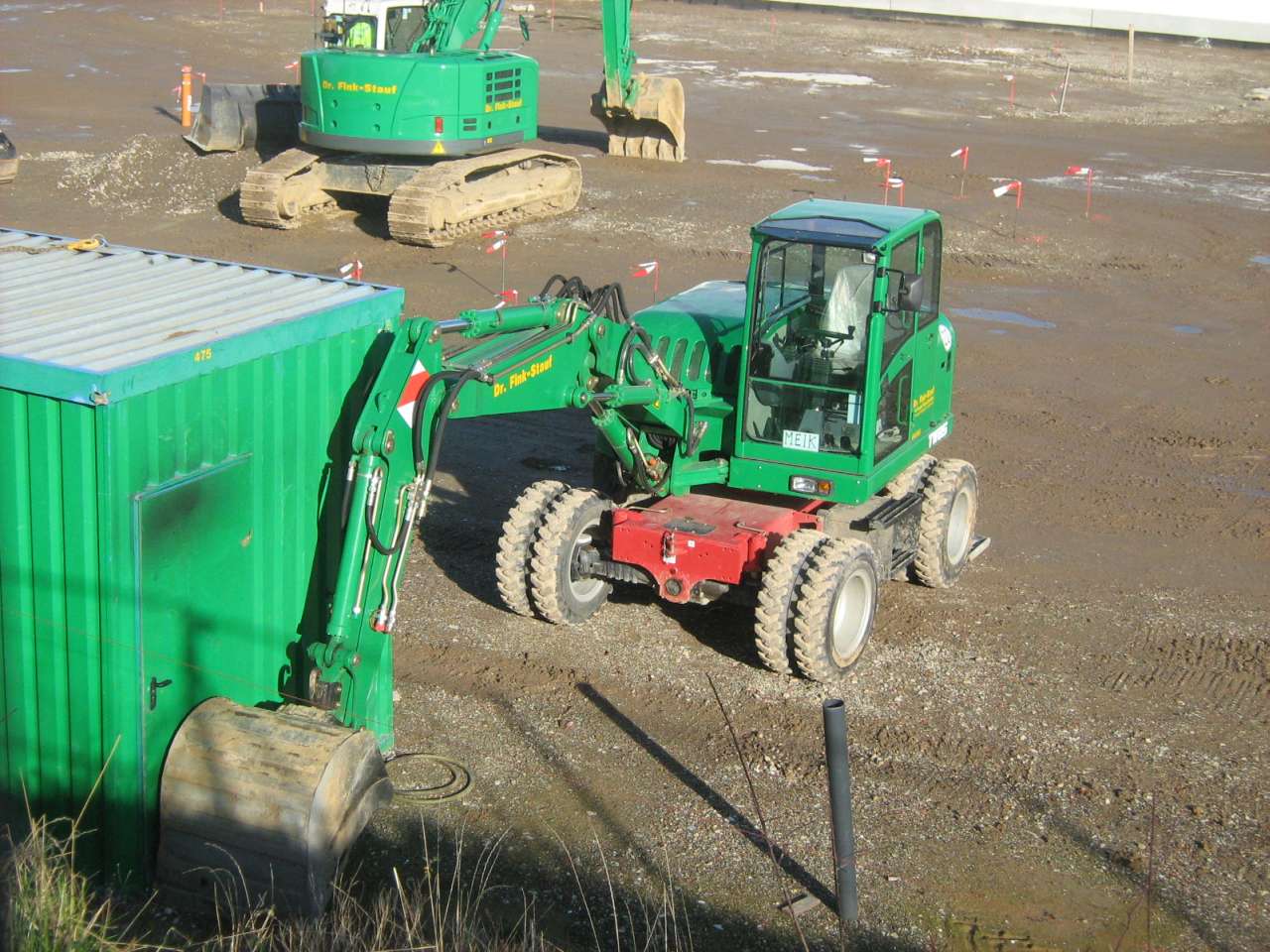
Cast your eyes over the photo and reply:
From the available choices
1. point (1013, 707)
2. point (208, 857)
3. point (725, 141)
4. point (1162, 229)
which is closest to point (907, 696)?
point (1013, 707)

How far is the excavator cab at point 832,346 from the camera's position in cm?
905

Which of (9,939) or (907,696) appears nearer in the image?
(9,939)

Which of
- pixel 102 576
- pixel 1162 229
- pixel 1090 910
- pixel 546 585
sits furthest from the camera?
pixel 1162 229

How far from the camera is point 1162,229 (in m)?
22.3

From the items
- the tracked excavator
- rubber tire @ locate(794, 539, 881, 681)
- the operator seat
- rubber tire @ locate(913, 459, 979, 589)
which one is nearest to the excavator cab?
the operator seat

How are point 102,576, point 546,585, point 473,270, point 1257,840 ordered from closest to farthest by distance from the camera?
point 102,576, point 1257,840, point 546,585, point 473,270

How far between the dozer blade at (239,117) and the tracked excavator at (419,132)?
3.32 metres

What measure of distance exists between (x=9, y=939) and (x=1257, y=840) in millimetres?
5703

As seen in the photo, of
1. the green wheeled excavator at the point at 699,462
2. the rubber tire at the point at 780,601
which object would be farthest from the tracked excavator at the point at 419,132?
the rubber tire at the point at 780,601

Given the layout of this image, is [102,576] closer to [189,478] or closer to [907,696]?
[189,478]

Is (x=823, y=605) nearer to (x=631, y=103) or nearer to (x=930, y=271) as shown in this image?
(x=930, y=271)

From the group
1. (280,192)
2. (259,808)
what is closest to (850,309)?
(259,808)

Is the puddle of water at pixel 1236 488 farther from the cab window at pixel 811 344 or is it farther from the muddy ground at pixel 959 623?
the cab window at pixel 811 344

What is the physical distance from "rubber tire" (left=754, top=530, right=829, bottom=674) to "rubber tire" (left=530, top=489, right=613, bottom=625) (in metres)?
1.29
